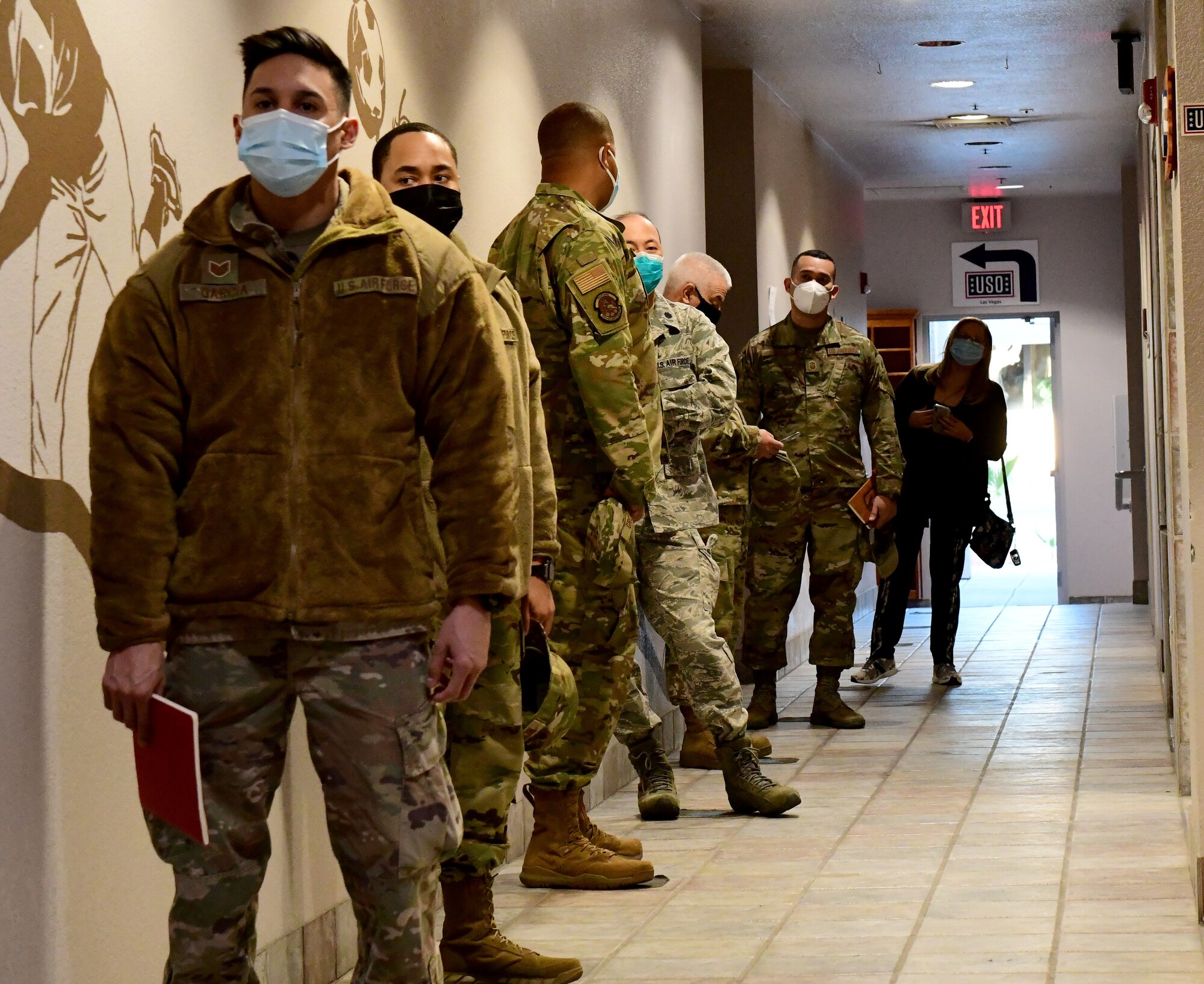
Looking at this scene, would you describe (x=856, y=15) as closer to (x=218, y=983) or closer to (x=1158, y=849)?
(x=1158, y=849)

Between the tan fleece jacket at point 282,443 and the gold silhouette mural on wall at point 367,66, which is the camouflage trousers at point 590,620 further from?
the tan fleece jacket at point 282,443

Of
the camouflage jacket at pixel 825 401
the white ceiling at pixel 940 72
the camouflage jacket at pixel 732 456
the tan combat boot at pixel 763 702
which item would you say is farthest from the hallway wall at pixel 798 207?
the camouflage jacket at pixel 732 456

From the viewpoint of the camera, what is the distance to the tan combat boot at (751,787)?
4684mm

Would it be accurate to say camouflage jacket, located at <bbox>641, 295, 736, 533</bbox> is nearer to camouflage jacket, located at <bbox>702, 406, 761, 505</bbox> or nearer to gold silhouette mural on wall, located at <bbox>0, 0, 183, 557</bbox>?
camouflage jacket, located at <bbox>702, 406, 761, 505</bbox>

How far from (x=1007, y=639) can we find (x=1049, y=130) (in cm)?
344

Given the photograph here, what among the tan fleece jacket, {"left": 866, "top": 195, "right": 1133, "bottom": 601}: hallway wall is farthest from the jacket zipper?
{"left": 866, "top": 195, "right": 1133, "bottom": 601}: hallway wall

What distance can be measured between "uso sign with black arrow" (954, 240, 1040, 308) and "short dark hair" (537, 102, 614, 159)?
34.3ft

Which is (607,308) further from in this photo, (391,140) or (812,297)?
(812,297)

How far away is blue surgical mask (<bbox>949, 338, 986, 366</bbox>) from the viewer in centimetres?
746

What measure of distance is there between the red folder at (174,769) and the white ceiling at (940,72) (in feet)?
18.1

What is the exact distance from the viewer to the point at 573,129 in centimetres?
386

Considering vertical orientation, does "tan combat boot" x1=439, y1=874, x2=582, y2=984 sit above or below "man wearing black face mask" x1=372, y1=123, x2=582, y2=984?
below

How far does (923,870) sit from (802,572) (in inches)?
102

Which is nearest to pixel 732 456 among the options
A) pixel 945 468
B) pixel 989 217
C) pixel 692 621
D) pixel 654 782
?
pixel 692 621
